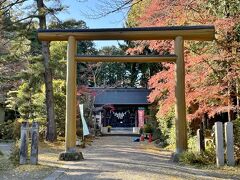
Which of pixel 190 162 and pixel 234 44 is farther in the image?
pixel 234 44

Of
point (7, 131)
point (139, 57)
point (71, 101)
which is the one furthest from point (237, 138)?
point (7, 131)

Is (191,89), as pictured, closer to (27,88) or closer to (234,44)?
(234,44)

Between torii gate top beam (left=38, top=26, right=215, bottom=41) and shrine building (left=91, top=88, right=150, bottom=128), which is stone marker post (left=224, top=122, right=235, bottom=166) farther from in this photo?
shrine building (left=91, top=88, right=150, bottom=128)

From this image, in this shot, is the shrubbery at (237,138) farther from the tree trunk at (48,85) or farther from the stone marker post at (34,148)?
the tree trunk at (48,85)

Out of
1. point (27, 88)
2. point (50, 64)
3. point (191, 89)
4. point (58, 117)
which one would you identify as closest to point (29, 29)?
point (50, 64)

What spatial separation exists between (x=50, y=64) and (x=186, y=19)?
804 centimetres

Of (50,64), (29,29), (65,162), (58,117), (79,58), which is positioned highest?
(29,29)

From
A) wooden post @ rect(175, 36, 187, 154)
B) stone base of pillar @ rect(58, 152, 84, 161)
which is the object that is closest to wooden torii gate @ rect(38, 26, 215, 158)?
wooden post @ rect(175, 36, 187, 154)

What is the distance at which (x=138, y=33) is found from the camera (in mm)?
10023

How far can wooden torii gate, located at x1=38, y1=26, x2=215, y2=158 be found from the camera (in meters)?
9.89

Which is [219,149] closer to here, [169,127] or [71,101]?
[71,101]

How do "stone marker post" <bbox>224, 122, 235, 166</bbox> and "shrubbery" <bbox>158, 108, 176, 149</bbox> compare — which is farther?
"shrubbery" <bbox>158, 108, 176, 149</bbox>

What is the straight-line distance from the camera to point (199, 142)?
1023cm

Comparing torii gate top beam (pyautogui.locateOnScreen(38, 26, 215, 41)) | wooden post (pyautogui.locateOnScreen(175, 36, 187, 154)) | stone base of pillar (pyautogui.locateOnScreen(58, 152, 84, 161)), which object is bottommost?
stone base of pillar (pyautogui.locateOnScreen(58, 152, 84, 161))
